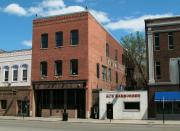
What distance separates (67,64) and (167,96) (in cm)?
1378

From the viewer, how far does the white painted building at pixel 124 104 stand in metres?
43.7

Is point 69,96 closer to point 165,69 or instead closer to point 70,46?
point 70,46

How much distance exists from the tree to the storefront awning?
26022 millimetres

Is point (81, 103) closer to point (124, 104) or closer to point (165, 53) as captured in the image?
point (124, 104)

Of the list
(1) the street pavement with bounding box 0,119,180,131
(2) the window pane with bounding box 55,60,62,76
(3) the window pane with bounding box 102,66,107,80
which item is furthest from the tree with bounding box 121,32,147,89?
(1) the street pavement with bounding box 0,119,180,131

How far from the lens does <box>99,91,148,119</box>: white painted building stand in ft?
143

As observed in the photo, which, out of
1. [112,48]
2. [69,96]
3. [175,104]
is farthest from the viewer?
[112,48]

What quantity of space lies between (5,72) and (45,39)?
850 centimetres

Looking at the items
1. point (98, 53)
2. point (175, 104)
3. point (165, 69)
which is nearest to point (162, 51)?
point (165, 69)

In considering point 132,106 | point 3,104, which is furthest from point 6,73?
point 132,106

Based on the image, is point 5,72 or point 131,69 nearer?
point 5,72

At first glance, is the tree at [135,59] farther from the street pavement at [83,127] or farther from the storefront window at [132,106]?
the street pavement at [83,127]

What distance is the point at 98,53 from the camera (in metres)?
51.5

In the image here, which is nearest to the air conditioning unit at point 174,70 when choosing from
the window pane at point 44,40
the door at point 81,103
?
the door at point 81,103
